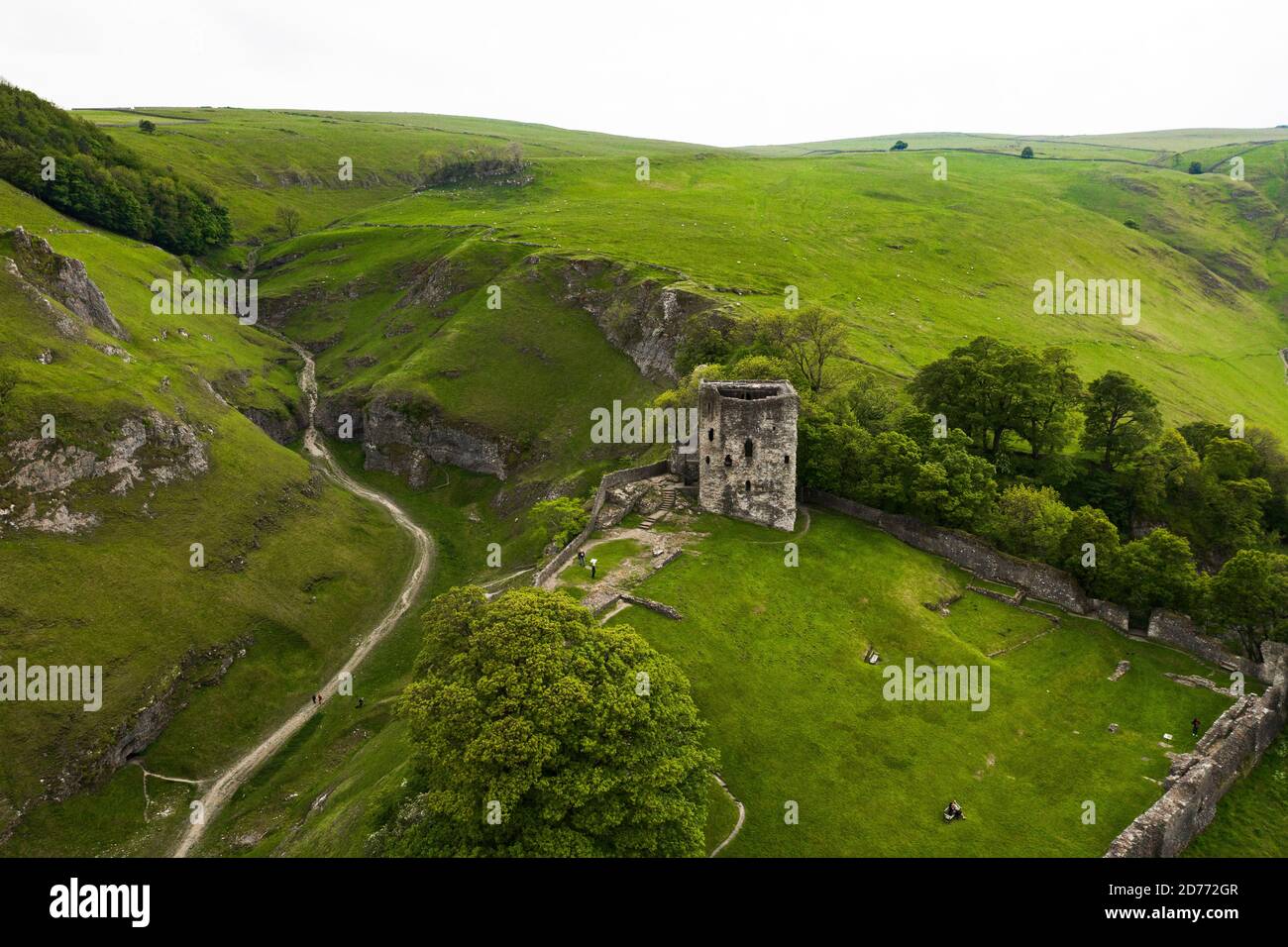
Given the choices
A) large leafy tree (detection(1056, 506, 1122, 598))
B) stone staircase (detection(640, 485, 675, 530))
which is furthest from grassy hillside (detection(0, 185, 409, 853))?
large leafy tree (detection(1056, 506, 1122, 598))

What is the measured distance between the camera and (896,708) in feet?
139

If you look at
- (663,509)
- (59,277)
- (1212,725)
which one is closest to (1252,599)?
(1212,725)

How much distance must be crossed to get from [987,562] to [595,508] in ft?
102

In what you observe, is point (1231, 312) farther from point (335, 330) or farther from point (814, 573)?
point (335, 330)

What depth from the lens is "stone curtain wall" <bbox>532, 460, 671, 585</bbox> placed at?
50.7 metres

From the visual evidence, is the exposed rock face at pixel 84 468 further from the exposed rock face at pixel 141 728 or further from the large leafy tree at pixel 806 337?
the large leafy tree at pixel 806 337

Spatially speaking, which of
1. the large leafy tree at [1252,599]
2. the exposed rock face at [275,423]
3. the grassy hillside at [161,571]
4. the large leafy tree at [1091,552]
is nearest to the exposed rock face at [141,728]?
A: the grassy hillside at [161,571]

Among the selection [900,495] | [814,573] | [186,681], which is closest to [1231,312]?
[900,495]

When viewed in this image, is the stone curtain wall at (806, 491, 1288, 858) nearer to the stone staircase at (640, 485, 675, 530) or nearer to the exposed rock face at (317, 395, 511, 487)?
the stone staircase at (640, 485, 675, 530)

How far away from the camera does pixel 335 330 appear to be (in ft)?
436

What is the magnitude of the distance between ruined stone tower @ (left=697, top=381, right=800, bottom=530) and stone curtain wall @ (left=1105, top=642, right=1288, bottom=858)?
1132 inches

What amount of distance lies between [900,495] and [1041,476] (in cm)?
1849

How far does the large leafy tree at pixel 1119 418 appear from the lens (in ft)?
225

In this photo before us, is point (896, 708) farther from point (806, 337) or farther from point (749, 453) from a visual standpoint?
point (806, 337)
